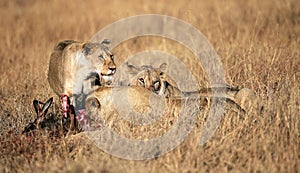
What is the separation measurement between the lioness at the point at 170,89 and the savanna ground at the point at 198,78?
18cm

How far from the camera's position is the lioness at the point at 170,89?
18.3 feet

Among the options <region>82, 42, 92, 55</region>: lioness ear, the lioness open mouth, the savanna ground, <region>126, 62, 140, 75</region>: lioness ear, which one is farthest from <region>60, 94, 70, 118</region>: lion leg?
<region>126, 62, 140, 75</region>: lioness ear

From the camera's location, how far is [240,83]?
6.55 m

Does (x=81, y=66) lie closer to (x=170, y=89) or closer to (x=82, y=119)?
(x=82, y=119)

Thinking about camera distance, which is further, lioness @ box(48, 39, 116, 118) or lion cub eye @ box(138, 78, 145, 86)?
lion cub eye @ box(138, 78, 145, 86)

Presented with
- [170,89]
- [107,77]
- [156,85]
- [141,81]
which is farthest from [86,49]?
[170,89]

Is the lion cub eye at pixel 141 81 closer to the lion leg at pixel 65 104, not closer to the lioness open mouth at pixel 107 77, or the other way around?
the lioness open mouth at pixel 107 77

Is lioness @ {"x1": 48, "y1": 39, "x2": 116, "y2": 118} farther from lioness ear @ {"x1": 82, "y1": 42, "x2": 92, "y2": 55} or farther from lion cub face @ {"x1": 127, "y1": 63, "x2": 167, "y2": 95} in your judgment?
lion cub face @ {"x1": 127, "y1": 63, "x2": 167, "y2": 95}

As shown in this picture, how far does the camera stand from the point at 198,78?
23.9 feet

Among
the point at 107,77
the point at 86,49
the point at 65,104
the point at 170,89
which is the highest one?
the point at 86,49

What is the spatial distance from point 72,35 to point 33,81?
378 centimetres

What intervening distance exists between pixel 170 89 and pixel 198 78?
2.62 ft

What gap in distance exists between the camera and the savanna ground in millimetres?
4348

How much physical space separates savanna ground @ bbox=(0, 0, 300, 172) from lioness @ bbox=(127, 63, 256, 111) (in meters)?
0.18
